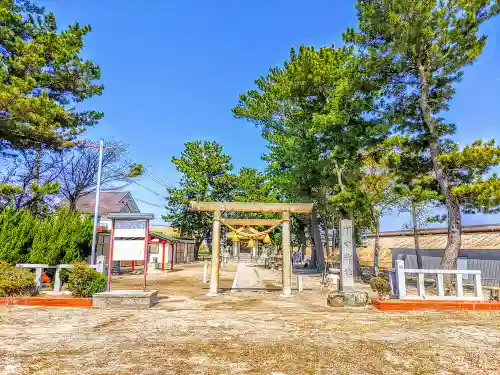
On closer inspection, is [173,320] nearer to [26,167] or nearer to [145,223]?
[145,223]

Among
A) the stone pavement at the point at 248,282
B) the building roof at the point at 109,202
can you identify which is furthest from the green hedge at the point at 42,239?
the building roof at the point at 109,202

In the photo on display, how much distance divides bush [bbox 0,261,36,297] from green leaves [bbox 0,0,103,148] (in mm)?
6638

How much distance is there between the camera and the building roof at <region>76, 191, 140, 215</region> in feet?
125

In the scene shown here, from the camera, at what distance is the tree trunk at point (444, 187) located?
1284 centimetres

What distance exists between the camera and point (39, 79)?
1606 centimetres

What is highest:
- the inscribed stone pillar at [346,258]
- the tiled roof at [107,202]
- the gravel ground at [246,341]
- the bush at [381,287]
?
the tiled roof at [107,202]

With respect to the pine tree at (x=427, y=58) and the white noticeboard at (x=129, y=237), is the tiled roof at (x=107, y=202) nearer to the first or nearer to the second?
the white noticeboard at (x=129, y=237)

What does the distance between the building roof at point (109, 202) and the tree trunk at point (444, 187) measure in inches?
1303

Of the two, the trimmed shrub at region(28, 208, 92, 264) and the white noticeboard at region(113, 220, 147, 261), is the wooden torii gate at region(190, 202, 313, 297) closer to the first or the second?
the white noticeboard at region(113, 220, 147, 261)

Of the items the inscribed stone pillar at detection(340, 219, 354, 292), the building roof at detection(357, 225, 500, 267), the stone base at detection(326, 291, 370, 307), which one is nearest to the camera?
the stone base at detection(326, 291, 370, 307)

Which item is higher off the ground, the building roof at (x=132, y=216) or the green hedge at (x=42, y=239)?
the building roof at (x=132, y=216)

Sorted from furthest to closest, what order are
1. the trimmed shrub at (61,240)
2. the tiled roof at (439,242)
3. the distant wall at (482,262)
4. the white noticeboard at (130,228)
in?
the tiled roof at (439,242), the distant wall at (482,262), the trimmed shrub at (61,240), the white noticeboard at (130,228)

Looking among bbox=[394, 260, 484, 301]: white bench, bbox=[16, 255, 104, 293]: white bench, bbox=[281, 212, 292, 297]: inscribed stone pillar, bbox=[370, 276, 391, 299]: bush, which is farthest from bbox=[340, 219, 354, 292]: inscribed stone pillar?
bbox=[16, 255, 104, 293]: white bench

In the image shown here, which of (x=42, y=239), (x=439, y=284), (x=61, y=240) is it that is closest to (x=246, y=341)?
Result: (x=439, y=284)
